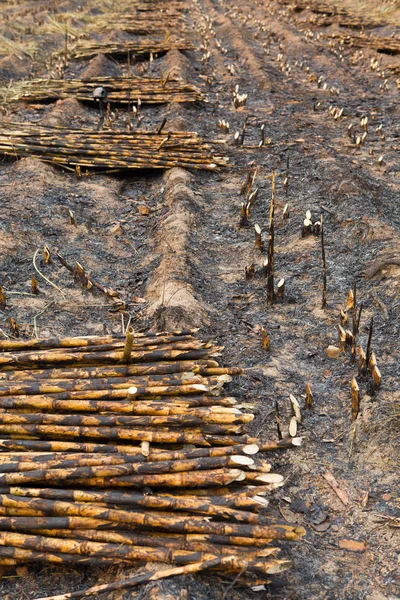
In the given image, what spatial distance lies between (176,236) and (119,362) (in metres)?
3.07

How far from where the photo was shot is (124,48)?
1596 centimetres

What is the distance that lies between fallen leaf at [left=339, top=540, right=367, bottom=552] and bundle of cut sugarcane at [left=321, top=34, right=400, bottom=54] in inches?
609

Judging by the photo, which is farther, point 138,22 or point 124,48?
point 138,22

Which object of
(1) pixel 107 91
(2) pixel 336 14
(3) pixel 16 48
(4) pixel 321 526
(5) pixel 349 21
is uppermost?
(2) pixel 336 14

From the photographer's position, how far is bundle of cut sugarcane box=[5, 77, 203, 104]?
38.5ft

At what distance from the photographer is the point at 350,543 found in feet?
11.9

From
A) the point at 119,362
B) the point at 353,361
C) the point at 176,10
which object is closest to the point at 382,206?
the point at 353,361

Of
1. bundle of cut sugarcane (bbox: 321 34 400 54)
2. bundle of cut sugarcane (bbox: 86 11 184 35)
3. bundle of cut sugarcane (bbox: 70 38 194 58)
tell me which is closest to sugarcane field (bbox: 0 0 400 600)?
bundle of cut sugarcane (bbox: 70 38 194 58)

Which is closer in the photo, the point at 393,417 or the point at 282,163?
the point at 393,417

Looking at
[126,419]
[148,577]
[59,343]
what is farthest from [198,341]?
[148,577]

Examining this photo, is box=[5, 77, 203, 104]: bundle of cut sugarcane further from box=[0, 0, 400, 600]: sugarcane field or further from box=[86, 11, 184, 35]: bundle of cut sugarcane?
box=[86, 11, 184, 35]: bundle of cut sugarcane

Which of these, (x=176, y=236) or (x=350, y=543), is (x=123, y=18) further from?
(x=350, y=543)

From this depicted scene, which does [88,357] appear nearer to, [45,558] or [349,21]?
[45,558]

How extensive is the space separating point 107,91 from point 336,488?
10415mm
